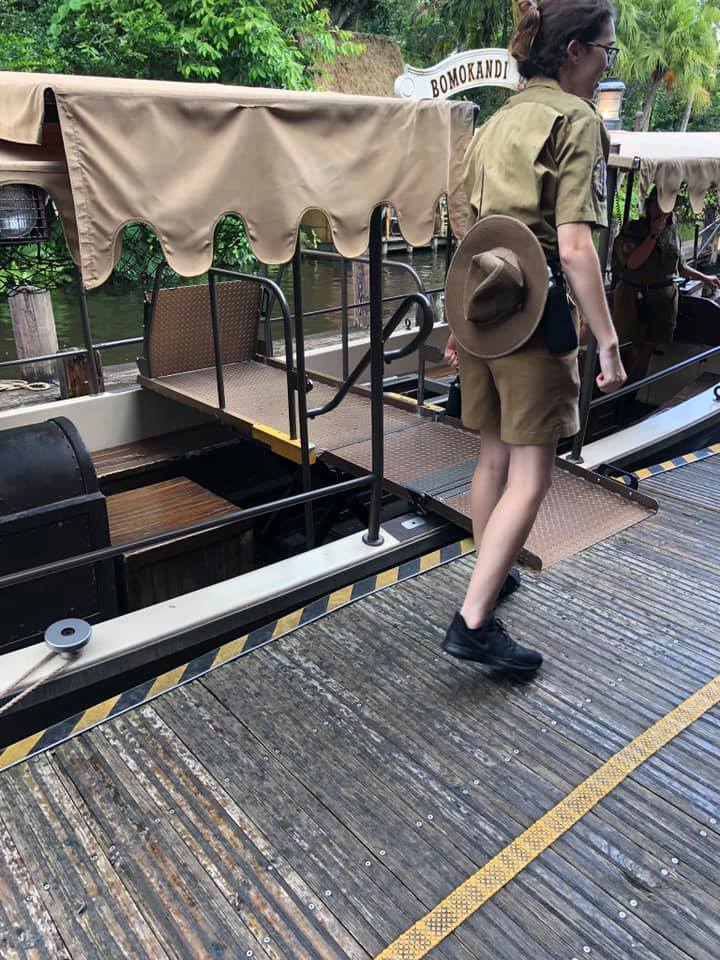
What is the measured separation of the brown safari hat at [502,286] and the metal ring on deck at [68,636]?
165 centimetres

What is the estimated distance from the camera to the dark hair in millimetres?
2188

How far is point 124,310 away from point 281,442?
33.2 feet

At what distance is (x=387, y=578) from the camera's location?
130 inches

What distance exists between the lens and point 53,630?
8.75 ft

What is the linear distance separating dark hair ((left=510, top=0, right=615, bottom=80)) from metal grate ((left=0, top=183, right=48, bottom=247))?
1.96 meters

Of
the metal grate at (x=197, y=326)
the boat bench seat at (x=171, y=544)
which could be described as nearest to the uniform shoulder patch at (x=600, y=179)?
the boat bench seat at (x=171, y=544)

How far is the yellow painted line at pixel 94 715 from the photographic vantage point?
2.44 meters

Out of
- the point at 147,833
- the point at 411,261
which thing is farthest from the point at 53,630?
the point at 411,261

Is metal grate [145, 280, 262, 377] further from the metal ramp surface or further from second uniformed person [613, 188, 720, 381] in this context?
second uniformed person [613, 188, 720, 381]

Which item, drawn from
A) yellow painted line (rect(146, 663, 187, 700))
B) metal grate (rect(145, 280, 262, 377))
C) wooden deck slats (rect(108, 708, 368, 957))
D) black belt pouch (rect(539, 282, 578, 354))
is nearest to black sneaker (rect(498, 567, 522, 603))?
black belt pouch (rect(539, 282, 578, 354))

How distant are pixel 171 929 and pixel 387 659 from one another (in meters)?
Result: 1.19

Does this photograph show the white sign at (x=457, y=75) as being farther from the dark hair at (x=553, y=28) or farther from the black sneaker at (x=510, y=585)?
the black sneaker at (x=510, y=585)

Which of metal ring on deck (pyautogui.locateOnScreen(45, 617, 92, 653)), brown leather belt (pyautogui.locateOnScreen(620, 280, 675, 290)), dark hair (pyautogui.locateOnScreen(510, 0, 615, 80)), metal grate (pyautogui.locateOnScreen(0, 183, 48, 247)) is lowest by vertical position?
metal ring on deck (pyautogui.locateOnScreen(45, 617, 92, 653))

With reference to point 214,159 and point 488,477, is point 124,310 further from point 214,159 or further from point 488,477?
point 488,477
